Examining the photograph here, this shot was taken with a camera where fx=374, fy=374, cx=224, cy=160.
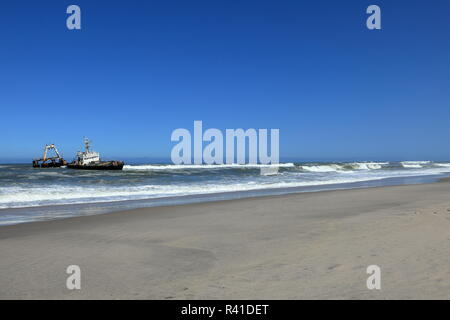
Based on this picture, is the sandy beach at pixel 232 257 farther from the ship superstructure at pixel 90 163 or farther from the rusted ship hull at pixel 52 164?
the rusted ship hull at pixel 52 164

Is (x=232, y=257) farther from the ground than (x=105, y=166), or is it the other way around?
(x=232, y=257)

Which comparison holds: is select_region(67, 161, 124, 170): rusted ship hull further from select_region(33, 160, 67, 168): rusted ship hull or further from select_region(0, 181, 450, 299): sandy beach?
select_region(0, 181, 450, 299): sandy beach

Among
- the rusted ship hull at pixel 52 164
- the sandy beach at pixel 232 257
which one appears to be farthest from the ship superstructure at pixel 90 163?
the sandy beach at pixel 232 257

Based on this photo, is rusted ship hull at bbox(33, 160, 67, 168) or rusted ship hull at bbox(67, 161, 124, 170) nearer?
rusted ship hull at bbox(67, 161, 124, 170)

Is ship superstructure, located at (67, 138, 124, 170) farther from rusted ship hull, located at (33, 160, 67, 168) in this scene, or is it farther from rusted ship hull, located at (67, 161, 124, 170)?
rusted ship hull, located at (33, 160, 67, 168)

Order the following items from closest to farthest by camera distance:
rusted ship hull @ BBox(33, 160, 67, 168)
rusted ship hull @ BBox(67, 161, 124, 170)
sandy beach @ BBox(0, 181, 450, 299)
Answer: sandy beach @ BBox(0, 181, 450, 299)
rusted ship hull @ BBox(67, 161, 124, 170)
rusted ship hull @ BBox(33, 160, 67, 168)

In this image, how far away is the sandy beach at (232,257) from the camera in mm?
3924

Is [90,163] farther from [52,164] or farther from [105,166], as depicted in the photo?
[52,164]

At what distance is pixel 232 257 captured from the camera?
5.36 meters

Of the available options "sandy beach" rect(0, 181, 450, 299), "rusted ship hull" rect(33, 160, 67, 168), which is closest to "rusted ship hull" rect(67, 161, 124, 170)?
"rusted ship hull" rect(33, 160, 67, 168)

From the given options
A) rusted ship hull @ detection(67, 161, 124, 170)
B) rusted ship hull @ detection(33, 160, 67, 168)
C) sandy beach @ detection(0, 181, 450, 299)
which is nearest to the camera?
sandy beach @ detection(0, 181, 450, 299)

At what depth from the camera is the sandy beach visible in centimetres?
392

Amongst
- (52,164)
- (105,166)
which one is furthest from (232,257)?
(52,164)

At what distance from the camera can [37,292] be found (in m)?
4.00
